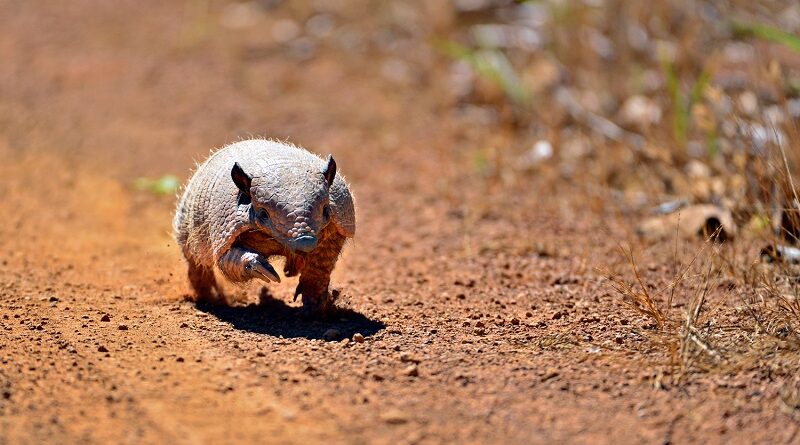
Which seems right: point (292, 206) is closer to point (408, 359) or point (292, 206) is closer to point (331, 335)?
point (331, 335)

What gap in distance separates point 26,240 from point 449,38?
19.8ft

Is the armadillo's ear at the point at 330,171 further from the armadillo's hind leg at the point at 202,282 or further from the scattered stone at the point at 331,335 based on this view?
the armadillo's hind leg at the point at 202,282

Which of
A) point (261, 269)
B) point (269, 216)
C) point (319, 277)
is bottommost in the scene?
point (319, 277)

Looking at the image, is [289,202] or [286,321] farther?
[286,321]

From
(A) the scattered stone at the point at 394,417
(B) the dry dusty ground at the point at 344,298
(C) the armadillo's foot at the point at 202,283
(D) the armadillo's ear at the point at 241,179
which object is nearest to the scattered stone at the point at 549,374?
(B) the dry dusty ground at the point at 344,298

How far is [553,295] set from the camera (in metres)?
5.87

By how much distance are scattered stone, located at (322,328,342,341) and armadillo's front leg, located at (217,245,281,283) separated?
14.8 inches

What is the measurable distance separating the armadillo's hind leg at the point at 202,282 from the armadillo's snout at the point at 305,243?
105 cm

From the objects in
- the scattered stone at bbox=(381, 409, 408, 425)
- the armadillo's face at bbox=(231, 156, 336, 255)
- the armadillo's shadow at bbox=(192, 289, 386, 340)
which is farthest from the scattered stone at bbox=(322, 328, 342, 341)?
the scattered stone at bbox=(381, 409, 408, 425)

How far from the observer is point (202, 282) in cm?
584

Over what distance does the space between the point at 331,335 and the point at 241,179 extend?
94 centimetres

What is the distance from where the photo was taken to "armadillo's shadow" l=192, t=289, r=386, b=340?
520 centimetres

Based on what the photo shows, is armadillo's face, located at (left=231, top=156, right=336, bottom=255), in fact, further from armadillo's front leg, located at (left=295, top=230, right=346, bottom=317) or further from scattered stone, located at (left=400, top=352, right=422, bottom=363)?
scattered stone, located at (left=400, top=352, right=422, bottom=363)

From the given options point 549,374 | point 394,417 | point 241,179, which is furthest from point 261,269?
point 549,374
